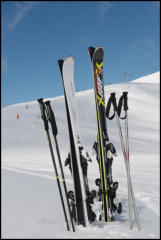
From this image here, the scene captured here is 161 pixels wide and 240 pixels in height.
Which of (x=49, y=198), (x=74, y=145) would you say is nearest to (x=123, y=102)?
(x=74, y=145)

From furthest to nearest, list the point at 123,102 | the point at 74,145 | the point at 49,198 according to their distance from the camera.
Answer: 1. the point at 49,198
2. the point at 123,102
3. the point at 74,145

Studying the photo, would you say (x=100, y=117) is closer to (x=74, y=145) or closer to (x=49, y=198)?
(x=74, y=145)

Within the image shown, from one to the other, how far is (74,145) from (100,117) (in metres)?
0.65

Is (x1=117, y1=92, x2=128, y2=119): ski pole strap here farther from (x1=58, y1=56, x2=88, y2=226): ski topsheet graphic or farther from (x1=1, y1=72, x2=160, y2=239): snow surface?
(x1=1, y1=72, x2=160, y2=239): snow surface

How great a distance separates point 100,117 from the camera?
12.5 ft

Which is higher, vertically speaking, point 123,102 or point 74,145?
point 123,102

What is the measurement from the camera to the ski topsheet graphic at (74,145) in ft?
11.4

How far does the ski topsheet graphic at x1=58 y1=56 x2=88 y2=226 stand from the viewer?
348 cm

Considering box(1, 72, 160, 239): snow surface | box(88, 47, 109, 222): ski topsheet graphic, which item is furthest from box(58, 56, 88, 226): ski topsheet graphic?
box(88, 47, 109, 222): ski topsheet graphic

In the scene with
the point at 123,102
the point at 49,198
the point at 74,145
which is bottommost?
the point at 49,198

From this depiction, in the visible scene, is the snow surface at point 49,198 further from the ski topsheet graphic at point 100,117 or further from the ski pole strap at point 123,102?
the ski pole strap at point 123,102

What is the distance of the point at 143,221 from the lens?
3824 millimetres

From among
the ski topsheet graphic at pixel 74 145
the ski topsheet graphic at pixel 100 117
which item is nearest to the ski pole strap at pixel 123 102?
the ski topsheet graphic at pixel 100 117

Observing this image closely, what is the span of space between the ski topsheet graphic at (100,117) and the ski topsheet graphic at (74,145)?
1.34 ft
